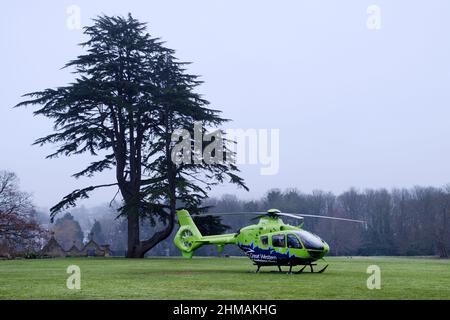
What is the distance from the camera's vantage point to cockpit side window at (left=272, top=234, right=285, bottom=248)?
900 inches

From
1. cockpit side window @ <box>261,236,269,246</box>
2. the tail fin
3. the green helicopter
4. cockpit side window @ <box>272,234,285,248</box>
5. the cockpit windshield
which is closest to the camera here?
the cockpit windshield

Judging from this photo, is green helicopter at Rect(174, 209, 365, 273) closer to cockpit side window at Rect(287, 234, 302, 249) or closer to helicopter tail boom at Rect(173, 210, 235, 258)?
cockpit side window at Rect(287, 234, 302, 249)

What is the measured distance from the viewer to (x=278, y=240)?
23.0m

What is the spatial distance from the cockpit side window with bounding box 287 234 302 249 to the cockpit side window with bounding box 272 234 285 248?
0.31 meters

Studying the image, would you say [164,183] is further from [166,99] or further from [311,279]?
[311,279]

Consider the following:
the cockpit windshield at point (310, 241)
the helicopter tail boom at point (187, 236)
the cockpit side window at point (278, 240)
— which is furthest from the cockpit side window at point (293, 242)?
the helicopter tail boom at point (187, 236)

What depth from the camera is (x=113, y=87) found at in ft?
146

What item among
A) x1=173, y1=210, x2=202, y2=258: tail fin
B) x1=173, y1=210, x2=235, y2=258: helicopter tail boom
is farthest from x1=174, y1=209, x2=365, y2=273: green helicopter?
x1=173, y1=210, x2=202, y2=258: tail fin

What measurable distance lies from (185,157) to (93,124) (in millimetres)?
7823

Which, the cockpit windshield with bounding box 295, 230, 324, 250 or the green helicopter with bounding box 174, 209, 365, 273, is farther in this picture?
the green helicopter with bounding box 174, 209, 365, 273

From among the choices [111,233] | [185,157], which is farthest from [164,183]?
[111,233]

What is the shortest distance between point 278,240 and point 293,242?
0.71m

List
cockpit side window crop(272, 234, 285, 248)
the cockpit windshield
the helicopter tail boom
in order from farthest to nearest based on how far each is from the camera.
Result: the helicopter tail boom < cockpit side window crop(272, 234, 285, 248) < the cockpit windshield

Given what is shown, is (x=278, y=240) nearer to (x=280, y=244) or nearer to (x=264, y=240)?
(x=280, y=244)
